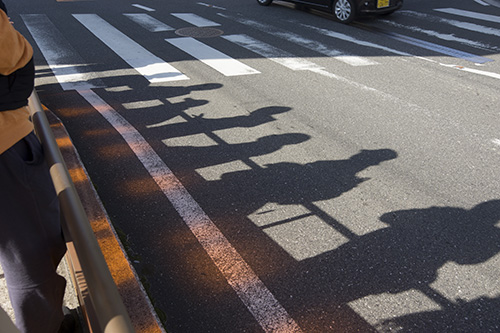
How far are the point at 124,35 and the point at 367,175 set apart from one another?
294 inches

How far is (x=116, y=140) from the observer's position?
5301 mm

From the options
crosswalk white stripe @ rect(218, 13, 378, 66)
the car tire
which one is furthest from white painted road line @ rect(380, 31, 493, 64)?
the car tire

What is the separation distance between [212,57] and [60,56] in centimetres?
279

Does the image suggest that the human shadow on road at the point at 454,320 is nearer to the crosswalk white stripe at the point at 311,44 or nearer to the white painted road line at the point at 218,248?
the white painted road line at the point at 218,248

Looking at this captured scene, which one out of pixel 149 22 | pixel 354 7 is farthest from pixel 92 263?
pixel 354 7

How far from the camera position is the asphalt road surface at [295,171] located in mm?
3129

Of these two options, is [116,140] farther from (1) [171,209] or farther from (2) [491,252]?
(2) [491,252]

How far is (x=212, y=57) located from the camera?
8711 millimetres

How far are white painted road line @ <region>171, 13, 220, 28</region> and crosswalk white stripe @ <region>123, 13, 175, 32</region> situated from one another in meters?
0.70

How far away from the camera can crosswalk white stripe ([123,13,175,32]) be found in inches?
431

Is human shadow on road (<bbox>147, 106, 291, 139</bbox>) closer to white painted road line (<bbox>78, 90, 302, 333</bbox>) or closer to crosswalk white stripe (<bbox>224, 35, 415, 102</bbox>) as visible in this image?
white painted road line (<bbox>78, 90, 302, 333</bbox>)

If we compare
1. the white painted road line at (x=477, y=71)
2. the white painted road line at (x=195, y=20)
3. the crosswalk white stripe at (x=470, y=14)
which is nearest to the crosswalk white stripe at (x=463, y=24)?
the crosswalk white stripe at (x=470, y=14)

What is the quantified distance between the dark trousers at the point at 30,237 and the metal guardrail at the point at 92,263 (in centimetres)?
13

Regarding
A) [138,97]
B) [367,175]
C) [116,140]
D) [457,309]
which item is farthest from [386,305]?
[138,97]
